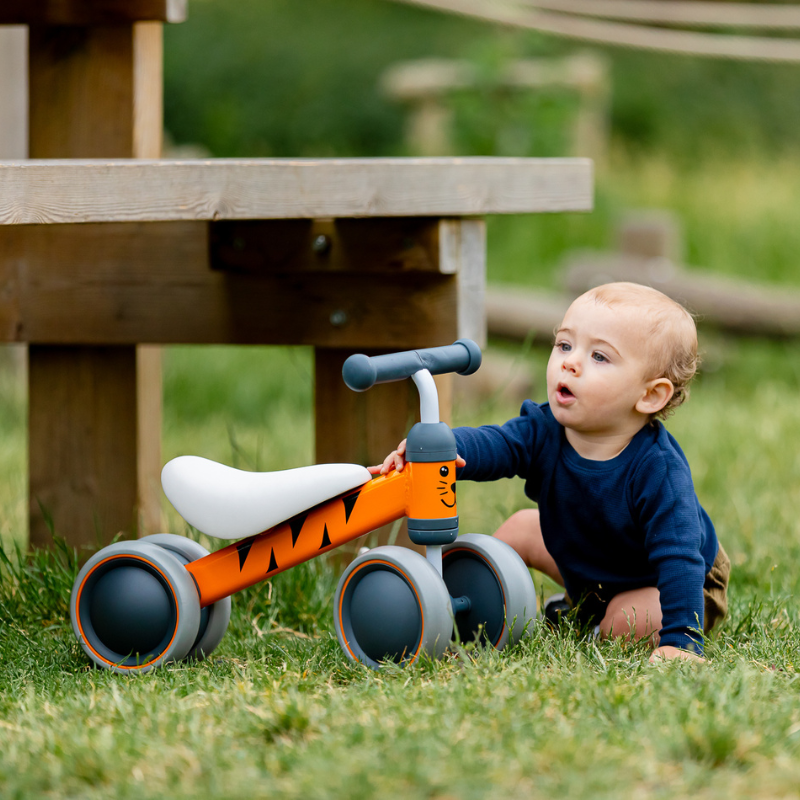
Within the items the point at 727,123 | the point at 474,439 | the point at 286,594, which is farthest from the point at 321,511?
the point at 727,123

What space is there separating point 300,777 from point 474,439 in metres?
0.94

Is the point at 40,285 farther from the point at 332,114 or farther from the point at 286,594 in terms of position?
the point at 332,114

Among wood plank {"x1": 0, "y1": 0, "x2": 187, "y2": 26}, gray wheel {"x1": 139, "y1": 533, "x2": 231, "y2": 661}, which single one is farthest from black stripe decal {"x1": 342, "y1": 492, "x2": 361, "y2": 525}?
wood plank {"x1": 0, "y1": 0, "x2": 187, "y2": 26}

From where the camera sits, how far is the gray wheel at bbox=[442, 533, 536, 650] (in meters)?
2.15

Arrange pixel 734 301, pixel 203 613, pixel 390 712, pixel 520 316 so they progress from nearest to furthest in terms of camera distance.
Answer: pixel 390 712, pixel 203 613, pixel 520 316, pixel 734 301

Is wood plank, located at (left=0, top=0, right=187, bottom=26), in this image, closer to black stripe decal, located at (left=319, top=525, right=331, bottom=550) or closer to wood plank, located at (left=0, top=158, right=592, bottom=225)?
wood plank, located at (left=0, top=158, right=592, bottom=225)

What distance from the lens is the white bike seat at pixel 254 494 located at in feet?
6.98

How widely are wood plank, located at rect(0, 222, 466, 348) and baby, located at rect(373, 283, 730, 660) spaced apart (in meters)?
0.61

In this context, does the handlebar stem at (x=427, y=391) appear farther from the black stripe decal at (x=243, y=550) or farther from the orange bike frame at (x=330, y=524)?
the black stripe decal at (x=243, y=550)

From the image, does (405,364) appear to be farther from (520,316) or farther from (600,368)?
(520,316)

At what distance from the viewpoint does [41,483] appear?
3.00 metres

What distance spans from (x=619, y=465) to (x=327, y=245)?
2.92ft

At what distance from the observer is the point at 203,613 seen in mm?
2268

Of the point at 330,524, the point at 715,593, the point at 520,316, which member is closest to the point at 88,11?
the point at 330,524
